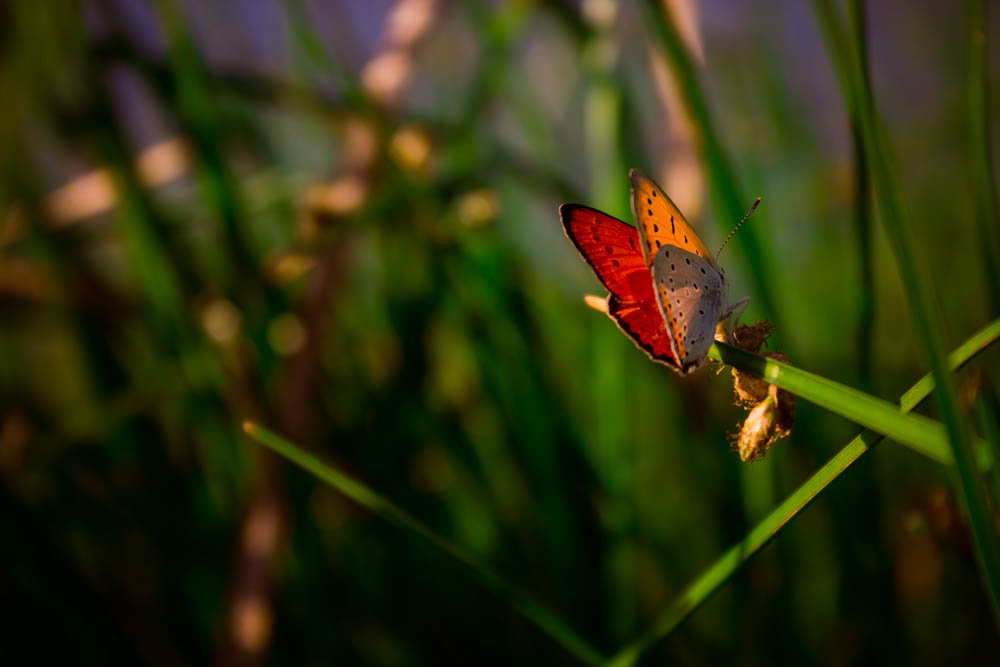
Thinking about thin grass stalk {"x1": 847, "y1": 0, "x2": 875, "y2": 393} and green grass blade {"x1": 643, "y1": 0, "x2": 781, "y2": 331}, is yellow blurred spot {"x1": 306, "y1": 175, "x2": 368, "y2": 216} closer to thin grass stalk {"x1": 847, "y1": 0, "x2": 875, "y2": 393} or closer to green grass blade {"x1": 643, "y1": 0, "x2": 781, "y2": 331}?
green grass blade {"x1": 643, "y1": 0, "x2": 781, "y2": 331}

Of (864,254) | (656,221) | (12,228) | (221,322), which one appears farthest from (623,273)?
(12,228)

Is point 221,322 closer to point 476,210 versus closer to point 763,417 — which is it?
point 476,210

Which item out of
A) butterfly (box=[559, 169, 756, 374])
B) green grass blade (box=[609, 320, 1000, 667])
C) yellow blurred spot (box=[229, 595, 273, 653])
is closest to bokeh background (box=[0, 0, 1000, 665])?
yellow blurred spot (box=[229, 595, 273, 653])

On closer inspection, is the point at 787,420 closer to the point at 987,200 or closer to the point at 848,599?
the point at 987,200

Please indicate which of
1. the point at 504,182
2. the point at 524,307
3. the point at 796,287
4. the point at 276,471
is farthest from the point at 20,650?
the point at 796,287

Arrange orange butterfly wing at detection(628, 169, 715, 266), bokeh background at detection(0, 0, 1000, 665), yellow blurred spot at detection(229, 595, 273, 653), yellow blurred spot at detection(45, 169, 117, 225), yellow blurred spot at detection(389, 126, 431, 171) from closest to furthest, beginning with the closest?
orange butterfly wing at detection(628, 169, 715, 266)
yellow blurred spot at detection(229, 595, 273, 653)
bokeh background at detection(0, 0, 1000, 665)
yellow blurred spot at detection(389, 126, 431, 171)
yellow blurred spot at detection(45, 169, 117, 225)

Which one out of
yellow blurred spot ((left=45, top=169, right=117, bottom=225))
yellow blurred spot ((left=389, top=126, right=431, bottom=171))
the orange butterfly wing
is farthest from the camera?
yellow blurred spot ((left=45, top=169, right=117, bottom=225))

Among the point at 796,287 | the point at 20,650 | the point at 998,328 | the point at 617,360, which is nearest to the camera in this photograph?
the point at 998,328
